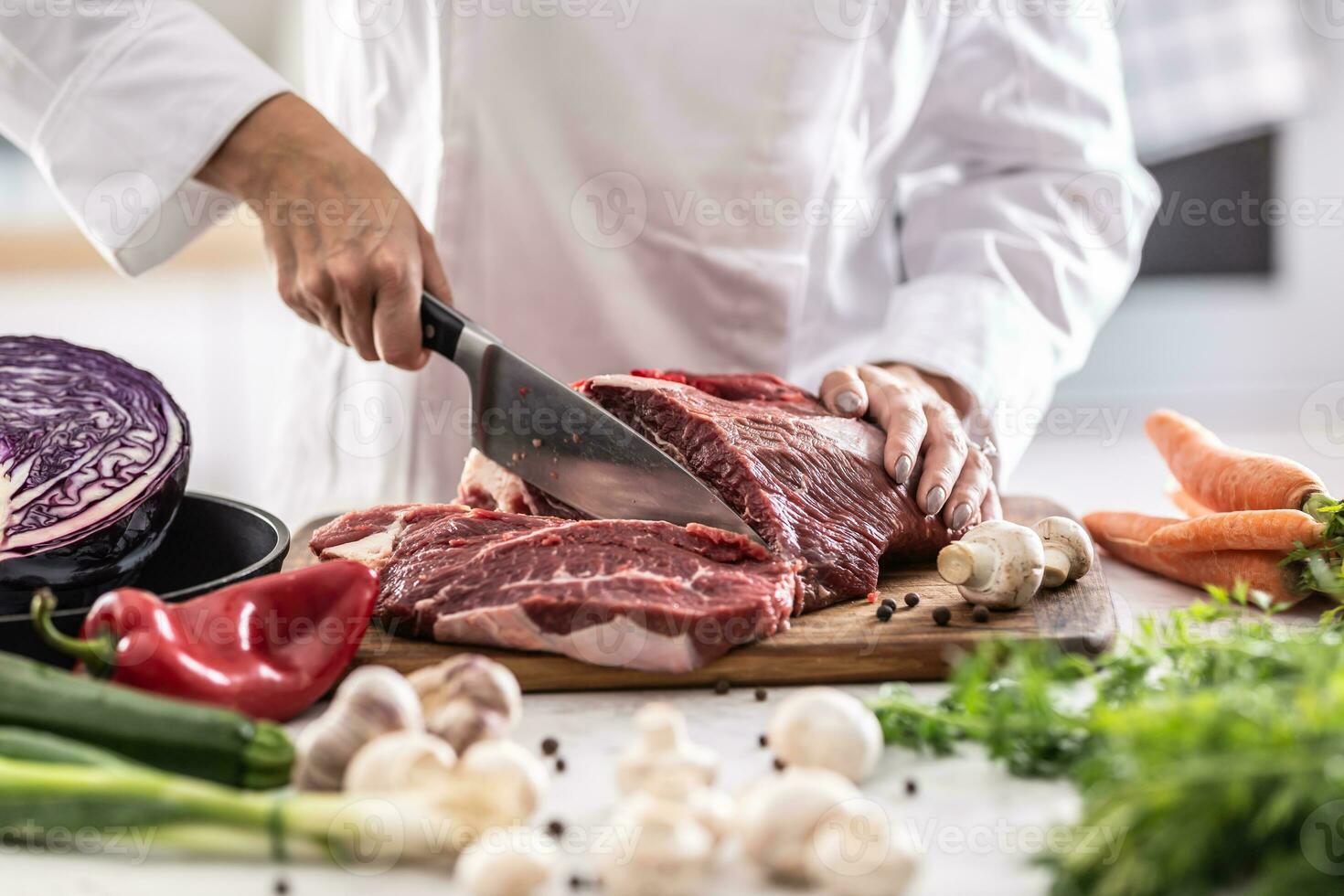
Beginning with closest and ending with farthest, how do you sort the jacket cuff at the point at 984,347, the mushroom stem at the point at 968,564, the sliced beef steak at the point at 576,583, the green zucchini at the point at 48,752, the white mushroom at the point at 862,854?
the white mushroom at the point at 862,854 → the green zucchini at the point at 48,752 → the sliced beef steak at the point at 576,583 → the mushroom stem at the point at 968,564 → the jacket cuff at the point at 984,347

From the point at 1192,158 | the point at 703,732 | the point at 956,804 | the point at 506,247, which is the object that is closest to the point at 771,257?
the point at 506,247

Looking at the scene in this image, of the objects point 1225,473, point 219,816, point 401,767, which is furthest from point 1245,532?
point 219,816

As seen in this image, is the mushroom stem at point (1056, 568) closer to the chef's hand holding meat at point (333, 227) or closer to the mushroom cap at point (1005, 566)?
the mushroom cap at point (1005, 566)

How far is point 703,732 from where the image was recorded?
1604 mm

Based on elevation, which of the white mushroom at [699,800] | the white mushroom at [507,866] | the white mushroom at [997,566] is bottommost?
the white mushroom at [997,566]

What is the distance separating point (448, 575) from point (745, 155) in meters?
1.38

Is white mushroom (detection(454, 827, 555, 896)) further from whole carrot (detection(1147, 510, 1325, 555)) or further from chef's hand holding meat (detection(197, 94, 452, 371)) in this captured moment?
whole carrot (detection(1147, 510, 1325, 555))

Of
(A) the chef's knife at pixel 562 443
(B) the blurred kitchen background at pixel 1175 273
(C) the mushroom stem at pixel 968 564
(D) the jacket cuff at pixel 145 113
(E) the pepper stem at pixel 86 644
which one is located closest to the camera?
(E) the pepper stem at pixel 86 644

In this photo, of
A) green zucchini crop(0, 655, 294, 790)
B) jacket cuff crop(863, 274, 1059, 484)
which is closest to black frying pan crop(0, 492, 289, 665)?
green zucchini crop(0, 655, 294, 790)

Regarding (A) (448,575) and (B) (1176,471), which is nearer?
(A) (448,575)

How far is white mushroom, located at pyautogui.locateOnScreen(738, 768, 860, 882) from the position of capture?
3.78ft

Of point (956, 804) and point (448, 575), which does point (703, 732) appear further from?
point (448, 575)

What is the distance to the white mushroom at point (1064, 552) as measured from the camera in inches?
79.7

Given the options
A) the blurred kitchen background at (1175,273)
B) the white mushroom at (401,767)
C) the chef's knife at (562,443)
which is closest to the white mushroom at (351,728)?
the white mushroom at (401,767)
